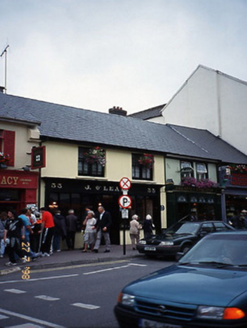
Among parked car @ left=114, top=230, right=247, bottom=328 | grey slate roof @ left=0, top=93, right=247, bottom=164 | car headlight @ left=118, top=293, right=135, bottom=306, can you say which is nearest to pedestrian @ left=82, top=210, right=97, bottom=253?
grey slate roof @ left=0, top=93, right=247, bottom=164

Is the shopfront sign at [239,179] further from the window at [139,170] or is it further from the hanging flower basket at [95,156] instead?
the hanging flower basket at [95,156]

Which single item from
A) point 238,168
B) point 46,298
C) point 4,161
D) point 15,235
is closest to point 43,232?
point 15,235

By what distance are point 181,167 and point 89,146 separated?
285 inches

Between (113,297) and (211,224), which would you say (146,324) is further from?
(211,224)

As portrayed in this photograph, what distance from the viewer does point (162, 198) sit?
23.1 meters

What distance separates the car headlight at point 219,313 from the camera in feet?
13.0

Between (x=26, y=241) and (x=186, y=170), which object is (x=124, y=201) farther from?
(x=186, y=170)

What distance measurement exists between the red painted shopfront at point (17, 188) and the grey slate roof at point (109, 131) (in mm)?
2219

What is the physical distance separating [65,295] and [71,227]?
384 inches

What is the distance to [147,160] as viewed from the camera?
22.1 m

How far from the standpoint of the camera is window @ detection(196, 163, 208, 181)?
83.9ft

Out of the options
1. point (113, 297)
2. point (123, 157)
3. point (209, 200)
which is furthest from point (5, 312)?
point (209, 200)

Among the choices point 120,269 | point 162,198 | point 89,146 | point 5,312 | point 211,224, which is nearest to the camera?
point 5,312

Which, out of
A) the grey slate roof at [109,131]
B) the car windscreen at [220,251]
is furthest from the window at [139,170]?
the car windscreen at [220,251]
